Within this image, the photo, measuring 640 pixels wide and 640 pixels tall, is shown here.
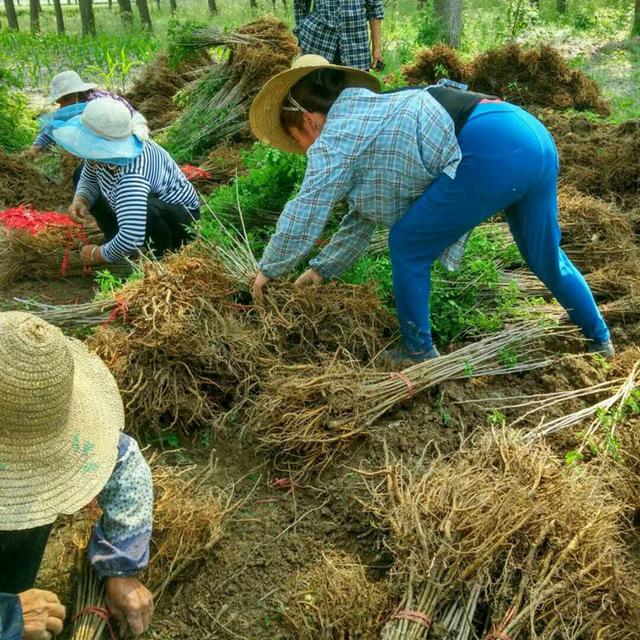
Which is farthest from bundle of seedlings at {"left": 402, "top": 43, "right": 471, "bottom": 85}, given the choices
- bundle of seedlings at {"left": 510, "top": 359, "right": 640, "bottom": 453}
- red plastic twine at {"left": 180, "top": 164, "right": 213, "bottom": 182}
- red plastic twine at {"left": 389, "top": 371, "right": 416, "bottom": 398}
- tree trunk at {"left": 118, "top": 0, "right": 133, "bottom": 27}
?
tree trunk at {"left": 118, "top": 0, "right": 133, "bottom": 27}

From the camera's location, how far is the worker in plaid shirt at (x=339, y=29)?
6.05 m

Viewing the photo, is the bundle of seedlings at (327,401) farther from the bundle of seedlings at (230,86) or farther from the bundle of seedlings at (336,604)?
the bundle of seedlings at (230,86)

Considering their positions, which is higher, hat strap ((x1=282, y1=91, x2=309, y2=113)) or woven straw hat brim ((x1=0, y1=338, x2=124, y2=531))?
hat strap ((x1=282, y1=91, x2=309, y2=113))

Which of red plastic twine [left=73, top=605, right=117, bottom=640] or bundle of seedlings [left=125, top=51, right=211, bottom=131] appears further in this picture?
bundle of seedlings [left=125, top=51, right=211, bottom=131]

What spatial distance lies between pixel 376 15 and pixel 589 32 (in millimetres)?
8432

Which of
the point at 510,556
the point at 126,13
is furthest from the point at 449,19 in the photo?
the point at 126,13

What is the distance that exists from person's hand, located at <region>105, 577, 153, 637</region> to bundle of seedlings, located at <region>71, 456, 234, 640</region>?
48mm

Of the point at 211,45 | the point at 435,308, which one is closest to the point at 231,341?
the point at 435,308

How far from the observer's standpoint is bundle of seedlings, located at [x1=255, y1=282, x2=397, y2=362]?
10.6 feet

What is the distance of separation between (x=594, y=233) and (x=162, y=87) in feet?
19.2

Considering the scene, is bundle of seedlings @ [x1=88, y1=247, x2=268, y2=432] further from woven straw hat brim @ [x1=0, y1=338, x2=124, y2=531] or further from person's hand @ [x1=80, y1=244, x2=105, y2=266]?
woven straw hat brim @ [x1=0, y1=338, x2=124, y2=531]

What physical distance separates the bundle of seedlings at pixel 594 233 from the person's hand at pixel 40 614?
137 inches

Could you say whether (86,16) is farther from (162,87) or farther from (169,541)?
(169,541)

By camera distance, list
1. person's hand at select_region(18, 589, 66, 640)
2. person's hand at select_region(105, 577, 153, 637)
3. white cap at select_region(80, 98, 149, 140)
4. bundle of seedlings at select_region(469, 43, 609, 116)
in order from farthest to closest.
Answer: bundle of seedlings at select_region(469, 43, 609, 116), white cap at select_region(80, 98, 149, 140), person's hand at select_region(105, 577, 153, 637), person's hand at select_region(18, 589, 66, 640)
